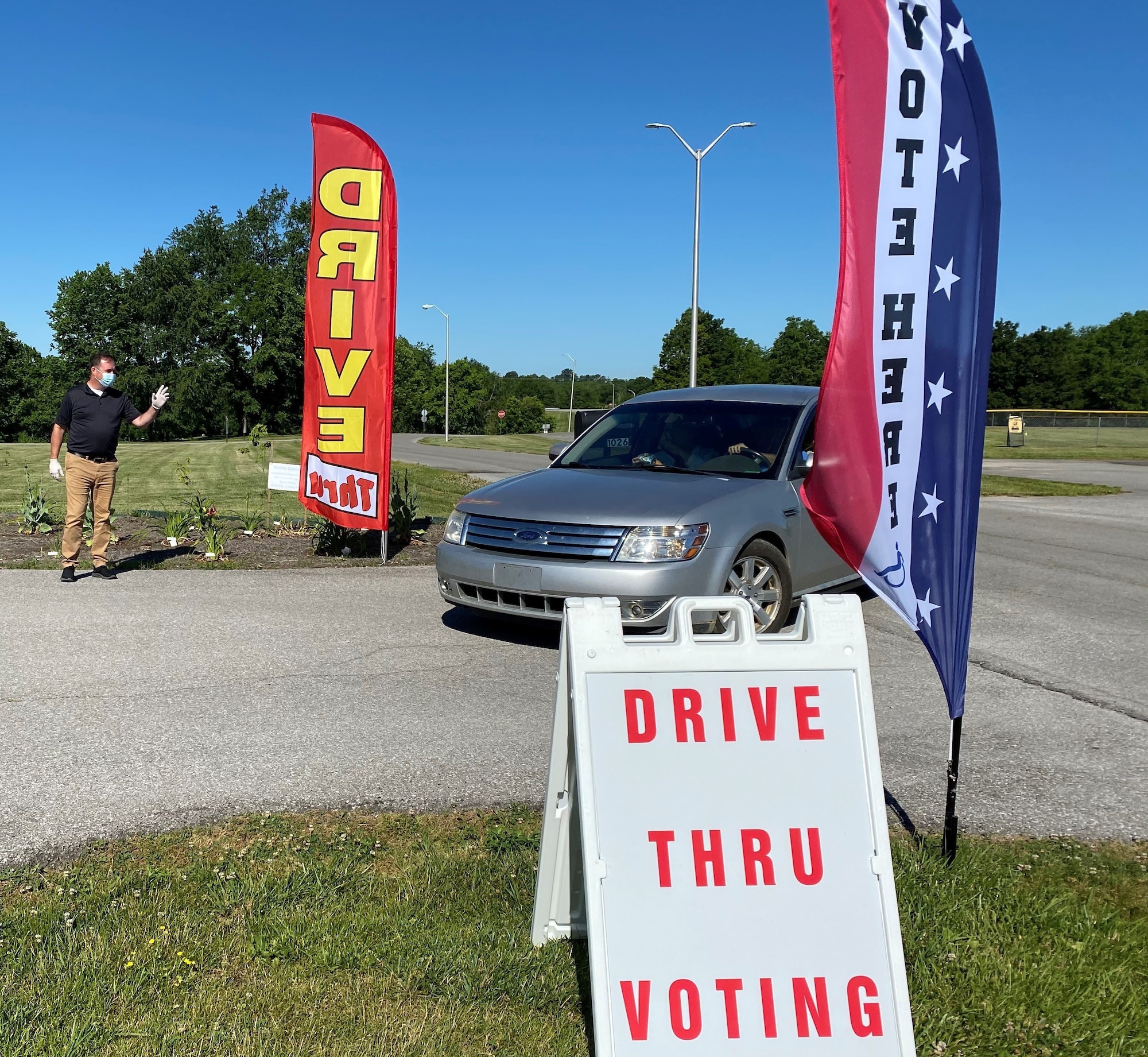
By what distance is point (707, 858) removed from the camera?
2516mm

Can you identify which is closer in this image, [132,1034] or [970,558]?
[132,1034]

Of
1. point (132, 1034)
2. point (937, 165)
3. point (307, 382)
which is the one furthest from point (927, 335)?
point (307, 382)

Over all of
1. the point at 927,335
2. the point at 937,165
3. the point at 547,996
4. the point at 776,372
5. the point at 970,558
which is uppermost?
the point at 776,372

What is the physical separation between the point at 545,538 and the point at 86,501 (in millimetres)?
A: 4857

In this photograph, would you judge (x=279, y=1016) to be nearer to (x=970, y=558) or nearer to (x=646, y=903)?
(x=646, y=903)

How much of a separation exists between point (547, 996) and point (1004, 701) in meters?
3.95

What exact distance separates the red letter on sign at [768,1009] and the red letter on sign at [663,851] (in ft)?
1.02

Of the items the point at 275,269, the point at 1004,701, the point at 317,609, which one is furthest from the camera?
the point at 275,269

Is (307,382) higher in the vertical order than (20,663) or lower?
higher

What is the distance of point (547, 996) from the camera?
2787 millimetres

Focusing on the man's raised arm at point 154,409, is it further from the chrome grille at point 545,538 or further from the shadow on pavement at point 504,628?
the chrome grille at point 545,538

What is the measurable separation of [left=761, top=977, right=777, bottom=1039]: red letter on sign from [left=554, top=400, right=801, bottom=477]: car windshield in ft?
16.0

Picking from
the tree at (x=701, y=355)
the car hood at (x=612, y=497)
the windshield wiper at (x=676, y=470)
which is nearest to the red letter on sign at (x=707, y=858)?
the car hood at (x=612, y=497)

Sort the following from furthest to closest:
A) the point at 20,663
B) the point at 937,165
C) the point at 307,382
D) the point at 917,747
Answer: the point at 307,382 → the point at 20,663 → the point at 917,747 → the point at 937,165
